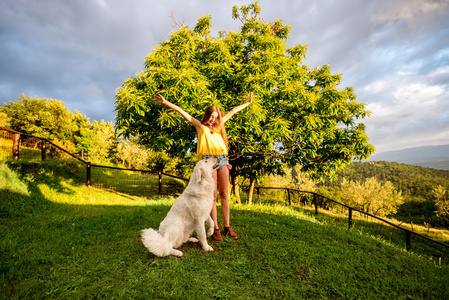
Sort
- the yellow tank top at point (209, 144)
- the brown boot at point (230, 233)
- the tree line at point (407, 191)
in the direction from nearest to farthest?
the yellow tank top at point (209, 144)
the brown boot at point (230, 233)
the tree line at point (407, 191)

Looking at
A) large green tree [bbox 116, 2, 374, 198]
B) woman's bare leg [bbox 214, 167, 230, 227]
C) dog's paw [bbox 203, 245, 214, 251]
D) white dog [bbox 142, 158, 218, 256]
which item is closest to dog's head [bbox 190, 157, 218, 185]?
white dog [bbox 142, 158, 218, 256]

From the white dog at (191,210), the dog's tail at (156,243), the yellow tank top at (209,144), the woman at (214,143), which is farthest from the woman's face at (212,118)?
the dog's tail at (156,243)

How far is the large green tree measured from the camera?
6.56 m

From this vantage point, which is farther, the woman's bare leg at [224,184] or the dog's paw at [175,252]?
the woman's bare leg at [224,184]

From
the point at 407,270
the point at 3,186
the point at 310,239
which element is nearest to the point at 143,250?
the point at 310,239

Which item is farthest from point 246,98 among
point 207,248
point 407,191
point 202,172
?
point 407,191

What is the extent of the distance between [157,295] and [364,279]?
10.8 ft

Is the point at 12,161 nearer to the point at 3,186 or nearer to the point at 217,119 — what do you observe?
the point at 3,186

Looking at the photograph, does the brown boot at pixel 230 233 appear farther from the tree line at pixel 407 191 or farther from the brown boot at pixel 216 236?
the tree line at pixel 407 191

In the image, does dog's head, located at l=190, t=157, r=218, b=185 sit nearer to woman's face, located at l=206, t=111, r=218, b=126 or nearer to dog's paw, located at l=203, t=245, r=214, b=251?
woman's face, located at l=206, t=111, r=218, b=126

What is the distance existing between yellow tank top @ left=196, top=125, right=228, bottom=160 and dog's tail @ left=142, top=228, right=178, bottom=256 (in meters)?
1.62

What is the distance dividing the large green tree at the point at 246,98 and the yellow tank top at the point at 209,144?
8.98 ft

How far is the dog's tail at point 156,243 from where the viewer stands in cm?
289

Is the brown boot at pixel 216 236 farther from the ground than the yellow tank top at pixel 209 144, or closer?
closer
